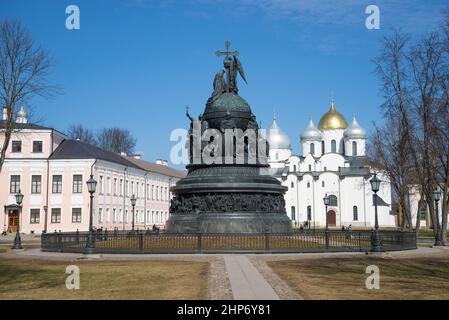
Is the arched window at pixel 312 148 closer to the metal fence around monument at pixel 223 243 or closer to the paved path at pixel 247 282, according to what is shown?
the metal fence around monument at pixel 223 243

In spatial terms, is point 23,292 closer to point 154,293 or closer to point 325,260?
point 154,293

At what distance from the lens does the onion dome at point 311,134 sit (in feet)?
367

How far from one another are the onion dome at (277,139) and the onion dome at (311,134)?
3.65 meters

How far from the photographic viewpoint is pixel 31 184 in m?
58.8

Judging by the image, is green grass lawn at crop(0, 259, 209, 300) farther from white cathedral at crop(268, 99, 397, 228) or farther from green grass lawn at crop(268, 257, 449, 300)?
white cathedral at crop(268, 99, 397, 228)

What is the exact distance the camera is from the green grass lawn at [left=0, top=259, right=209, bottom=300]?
1230cm

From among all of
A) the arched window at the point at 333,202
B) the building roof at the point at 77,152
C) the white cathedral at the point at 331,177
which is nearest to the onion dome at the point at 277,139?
the white cathedral at the point at 331,177

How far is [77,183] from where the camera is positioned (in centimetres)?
5878

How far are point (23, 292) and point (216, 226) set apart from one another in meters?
16.9

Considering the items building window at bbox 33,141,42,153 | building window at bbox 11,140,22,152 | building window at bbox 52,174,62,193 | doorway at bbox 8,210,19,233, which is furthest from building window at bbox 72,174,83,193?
building window at bbox 11,140,22,152

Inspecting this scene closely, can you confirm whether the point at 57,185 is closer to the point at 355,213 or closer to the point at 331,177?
the point at 331,177
